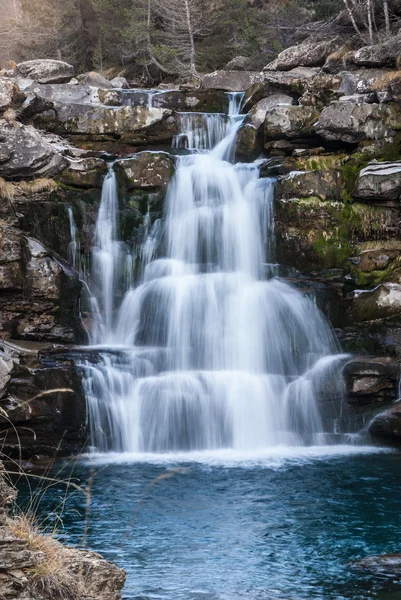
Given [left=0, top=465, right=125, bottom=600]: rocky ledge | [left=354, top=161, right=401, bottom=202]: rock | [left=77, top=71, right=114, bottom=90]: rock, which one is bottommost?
[left=0, top=465, right=125, bottom=600]: rocky ledge

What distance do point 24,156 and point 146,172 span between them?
111 inches

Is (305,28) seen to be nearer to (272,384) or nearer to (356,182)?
(356,182)

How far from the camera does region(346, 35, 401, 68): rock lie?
62.3 feet

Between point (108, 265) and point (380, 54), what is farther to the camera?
point (380, 54)

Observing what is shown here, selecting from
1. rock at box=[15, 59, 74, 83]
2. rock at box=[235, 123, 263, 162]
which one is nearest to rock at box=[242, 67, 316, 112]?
rock at box=[235, 123, 263, 162]

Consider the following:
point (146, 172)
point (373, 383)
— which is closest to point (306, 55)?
point (146, 172)

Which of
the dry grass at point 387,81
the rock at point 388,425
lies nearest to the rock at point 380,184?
the dry grass at point 387,81

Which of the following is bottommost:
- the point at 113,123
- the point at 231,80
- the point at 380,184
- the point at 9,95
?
the point at 380,184

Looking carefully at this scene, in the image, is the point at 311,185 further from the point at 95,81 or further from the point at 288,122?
the point at 95,81

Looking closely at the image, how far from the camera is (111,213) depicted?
52.2 ft

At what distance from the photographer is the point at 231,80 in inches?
882

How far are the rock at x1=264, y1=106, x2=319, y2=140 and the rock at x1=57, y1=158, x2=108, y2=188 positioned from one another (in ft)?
13.5

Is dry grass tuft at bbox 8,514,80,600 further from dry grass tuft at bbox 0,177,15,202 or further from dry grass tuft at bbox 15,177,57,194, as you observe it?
dry grass tuft at bbox 15,177,57,194

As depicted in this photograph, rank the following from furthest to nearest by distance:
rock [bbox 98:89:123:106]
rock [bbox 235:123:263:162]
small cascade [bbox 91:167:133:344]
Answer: rock [bbox 98:89:123:106], rock [bbox 235:123:263:162], small cascade [bbox 91:167:133:344]
